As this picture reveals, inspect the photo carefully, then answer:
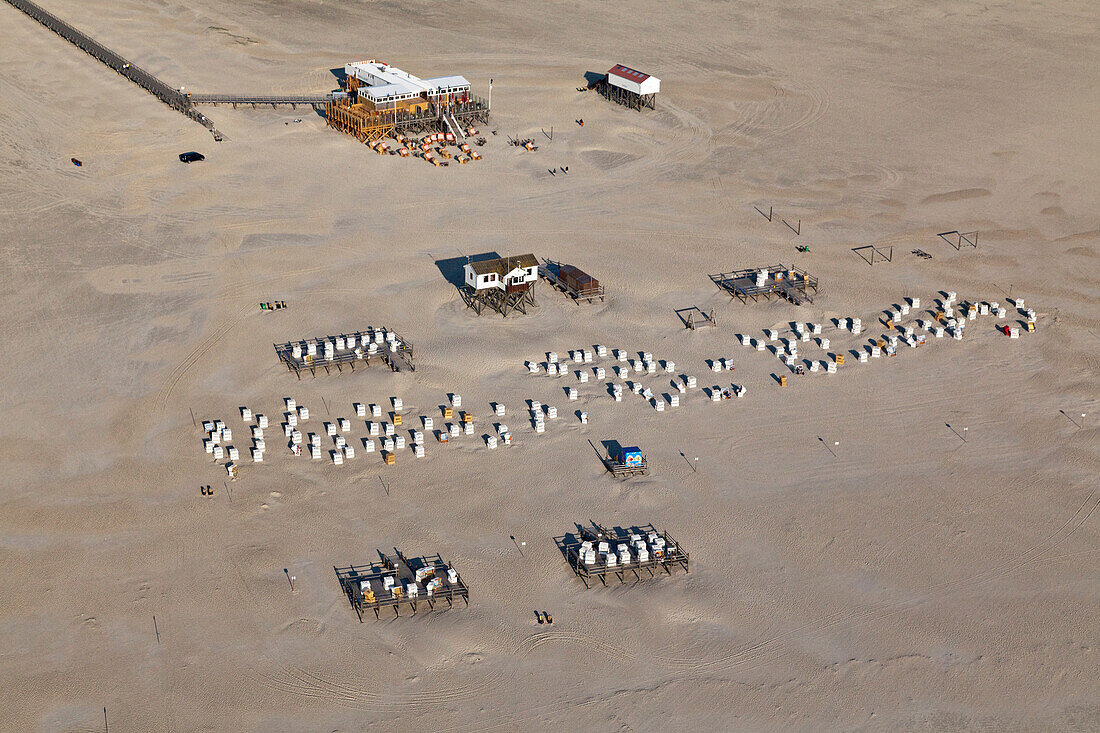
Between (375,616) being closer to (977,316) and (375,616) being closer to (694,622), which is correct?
(694,622)

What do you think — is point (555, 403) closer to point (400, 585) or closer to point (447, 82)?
point (400, 585)

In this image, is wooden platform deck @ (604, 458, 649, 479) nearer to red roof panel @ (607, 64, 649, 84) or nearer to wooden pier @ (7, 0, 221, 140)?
wooden pier @ (7, 0, 221, 140)

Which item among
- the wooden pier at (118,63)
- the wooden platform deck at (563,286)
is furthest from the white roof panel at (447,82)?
the wooden platform deck at (563,286)

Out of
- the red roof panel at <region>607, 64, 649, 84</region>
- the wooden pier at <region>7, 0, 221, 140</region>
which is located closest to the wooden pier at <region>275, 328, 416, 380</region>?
the wooden pier at <region>7, 0, 221, 140</region>

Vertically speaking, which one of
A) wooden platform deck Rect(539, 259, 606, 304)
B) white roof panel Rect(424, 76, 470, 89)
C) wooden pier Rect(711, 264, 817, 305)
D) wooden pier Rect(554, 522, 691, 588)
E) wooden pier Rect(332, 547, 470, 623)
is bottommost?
wooden pier Rect(332, 547, 470, 623)

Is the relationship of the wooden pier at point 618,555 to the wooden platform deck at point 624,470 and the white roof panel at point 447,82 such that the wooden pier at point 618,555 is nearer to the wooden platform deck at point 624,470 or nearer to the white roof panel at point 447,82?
the wooden platform deck at point 624,470

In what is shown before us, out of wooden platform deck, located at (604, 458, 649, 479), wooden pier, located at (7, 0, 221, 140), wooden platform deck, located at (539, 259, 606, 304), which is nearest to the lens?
wooden platform deck, located at (604, 458, 649, 479)
